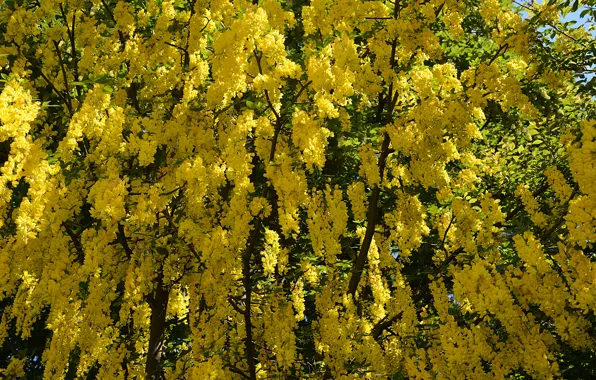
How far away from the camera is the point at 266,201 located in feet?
13.4

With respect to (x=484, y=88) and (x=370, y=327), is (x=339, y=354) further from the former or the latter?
(x=484, y=88)

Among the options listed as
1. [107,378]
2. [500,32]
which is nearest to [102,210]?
[107,378]

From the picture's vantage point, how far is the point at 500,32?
5891 mm

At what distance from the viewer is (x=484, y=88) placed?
5230 mm

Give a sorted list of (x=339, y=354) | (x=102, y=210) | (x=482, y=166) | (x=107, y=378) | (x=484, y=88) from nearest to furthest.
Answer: (x=102, y=210), (x=339, y=354), (x=107, y=378), (x=484, y=88), (x=482, y=166)

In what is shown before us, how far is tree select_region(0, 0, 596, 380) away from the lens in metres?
4.00

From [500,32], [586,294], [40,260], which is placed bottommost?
[586,294]

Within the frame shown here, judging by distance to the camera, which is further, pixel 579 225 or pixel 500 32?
pixel 500 32

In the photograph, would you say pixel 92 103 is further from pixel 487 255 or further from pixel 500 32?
pixel 500 32

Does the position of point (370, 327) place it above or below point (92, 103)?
below

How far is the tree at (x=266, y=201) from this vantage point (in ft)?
13.1

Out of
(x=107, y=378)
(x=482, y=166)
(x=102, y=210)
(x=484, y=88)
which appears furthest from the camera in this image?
(x=482, y=166)

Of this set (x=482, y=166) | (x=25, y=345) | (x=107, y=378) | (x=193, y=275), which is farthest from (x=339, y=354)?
(x=25, y=345)

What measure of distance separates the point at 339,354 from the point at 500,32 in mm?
3467
